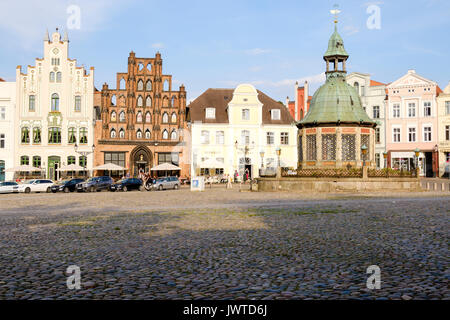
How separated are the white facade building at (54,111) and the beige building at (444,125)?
137 ft

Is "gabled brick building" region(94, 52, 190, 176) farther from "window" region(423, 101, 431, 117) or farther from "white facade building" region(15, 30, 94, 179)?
"window" region(423, 101, 431, 117)

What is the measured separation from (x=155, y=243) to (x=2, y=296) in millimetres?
4513

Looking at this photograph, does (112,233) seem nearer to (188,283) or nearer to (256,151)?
(188,283)

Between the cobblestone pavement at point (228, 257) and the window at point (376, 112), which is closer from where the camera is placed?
the cobblestone pavement at point (228, 257)

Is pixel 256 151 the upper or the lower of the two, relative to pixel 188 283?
upper

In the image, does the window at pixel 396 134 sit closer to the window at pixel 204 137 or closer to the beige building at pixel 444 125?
the beige building at pixel 444 125

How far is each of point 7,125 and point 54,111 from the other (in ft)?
18.5

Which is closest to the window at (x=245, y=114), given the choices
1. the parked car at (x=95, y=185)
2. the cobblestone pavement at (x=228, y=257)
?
the parked car at (x=95, y=185)

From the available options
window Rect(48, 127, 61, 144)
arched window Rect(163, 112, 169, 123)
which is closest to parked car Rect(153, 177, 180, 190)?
arched window Rect(163, 112, 169, 123)

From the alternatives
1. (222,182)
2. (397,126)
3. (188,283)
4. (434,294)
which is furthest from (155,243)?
(397,126)

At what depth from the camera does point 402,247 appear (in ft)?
30.6

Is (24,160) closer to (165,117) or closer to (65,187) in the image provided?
(165,117)

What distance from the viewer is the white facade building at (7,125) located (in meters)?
54.1
